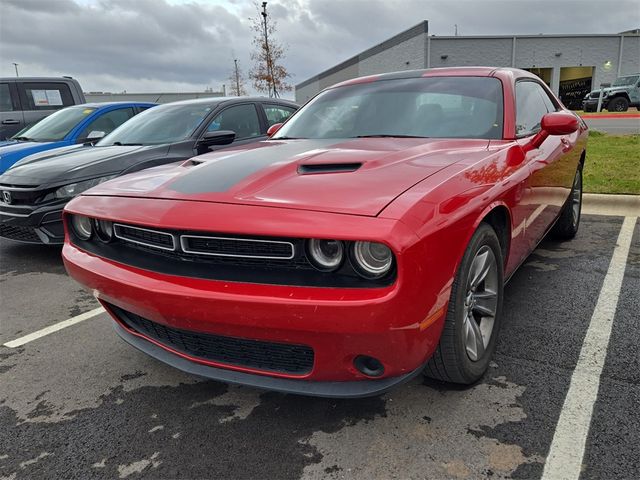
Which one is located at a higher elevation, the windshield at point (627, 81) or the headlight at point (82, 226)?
the windshield at point (627, 81)

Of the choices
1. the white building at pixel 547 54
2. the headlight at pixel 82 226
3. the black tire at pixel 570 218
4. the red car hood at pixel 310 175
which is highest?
the white building at pixel 547 54

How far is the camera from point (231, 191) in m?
1.90

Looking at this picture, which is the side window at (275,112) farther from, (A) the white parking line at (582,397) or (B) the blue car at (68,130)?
(A) the white parking line at (582,397)

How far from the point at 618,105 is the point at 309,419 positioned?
27.0 m

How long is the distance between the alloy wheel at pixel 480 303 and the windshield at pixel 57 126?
19.4 ft

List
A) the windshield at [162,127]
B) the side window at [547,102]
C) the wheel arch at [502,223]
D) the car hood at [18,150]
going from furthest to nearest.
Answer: the car hood at [18,150] → the windshield at [162,127] → the side window at [547,102] → the wheel arch at [502,223]

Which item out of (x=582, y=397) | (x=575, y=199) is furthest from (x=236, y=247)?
(x=575, y=199)

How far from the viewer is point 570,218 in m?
4.35

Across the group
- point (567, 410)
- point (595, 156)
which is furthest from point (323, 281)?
point (595, 156)

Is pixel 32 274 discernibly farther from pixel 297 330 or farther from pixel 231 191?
pixel 297 330

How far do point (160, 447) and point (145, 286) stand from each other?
0.64m

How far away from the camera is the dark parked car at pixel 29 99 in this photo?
861cm

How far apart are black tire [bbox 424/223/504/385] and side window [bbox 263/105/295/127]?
4.22m

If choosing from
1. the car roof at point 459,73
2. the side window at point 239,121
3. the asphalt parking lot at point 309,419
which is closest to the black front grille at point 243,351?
the asphalt parking lot at point 309,419
